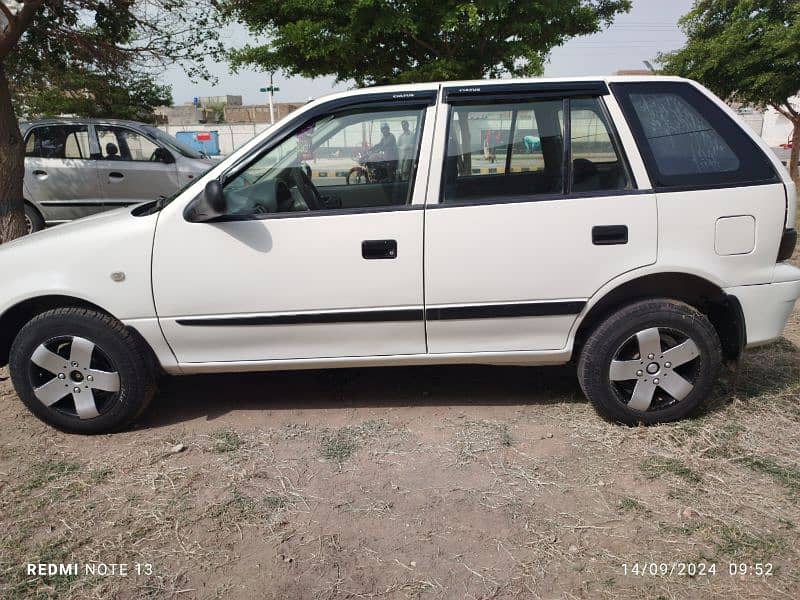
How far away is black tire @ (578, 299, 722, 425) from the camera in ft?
10.7

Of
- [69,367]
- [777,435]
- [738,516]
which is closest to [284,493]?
[69,367]

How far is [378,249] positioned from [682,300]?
1.72 metres

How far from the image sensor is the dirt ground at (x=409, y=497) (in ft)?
7.70

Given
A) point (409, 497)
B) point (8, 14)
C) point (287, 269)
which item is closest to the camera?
point (409, 497)

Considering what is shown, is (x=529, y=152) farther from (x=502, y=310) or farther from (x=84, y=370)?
(x=84, y=370)

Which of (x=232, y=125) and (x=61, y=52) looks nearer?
(x=61, y=52)

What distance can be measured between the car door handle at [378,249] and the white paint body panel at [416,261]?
0.09 ft

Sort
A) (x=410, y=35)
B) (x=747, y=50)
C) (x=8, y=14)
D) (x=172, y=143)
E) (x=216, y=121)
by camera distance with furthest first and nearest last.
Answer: (x=216, y=121) → (x=747, y=50) → (x=410, y=35) → (x=172, y=143) → (x=8, y=14)

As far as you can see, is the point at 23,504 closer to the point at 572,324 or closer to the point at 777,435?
the point at 572,324

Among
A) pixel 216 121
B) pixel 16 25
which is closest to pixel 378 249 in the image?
pixel 16 25

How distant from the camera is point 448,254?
3.20m

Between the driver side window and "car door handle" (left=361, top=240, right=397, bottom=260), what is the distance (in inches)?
7.8

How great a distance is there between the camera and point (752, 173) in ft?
10.6

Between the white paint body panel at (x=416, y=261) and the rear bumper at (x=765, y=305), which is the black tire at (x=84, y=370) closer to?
the white paint body panel at (x=416, y=261)
